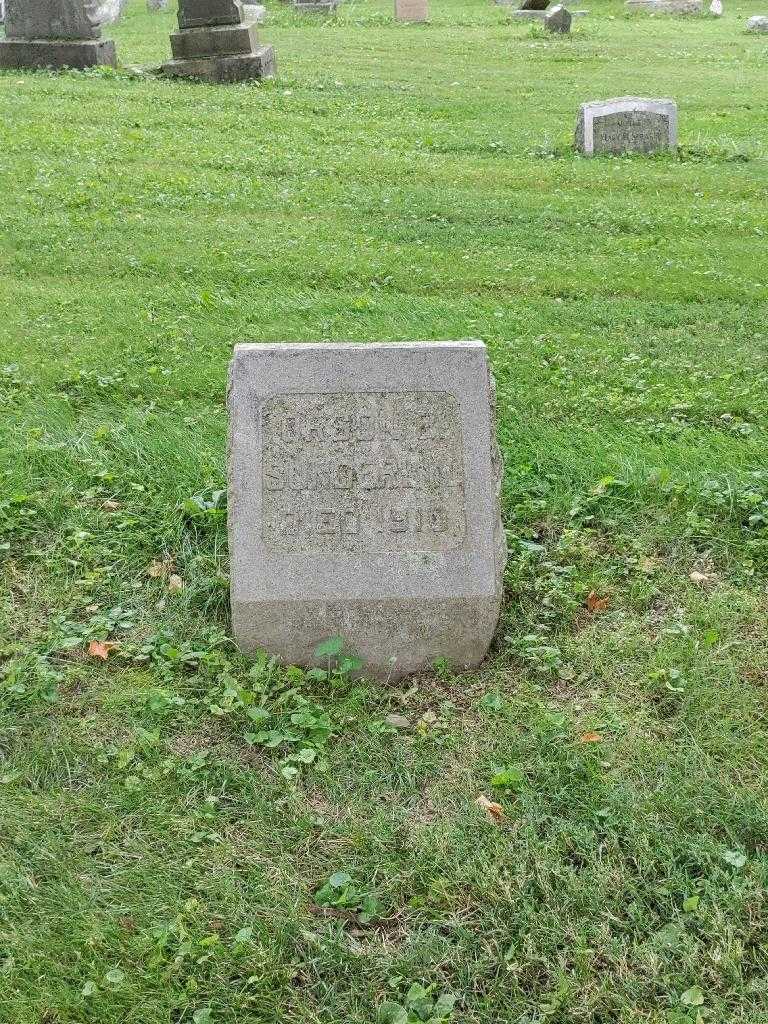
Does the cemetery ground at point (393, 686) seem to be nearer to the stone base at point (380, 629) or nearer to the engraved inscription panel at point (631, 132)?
the stone base at point (380, 629)

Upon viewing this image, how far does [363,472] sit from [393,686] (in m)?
0.78

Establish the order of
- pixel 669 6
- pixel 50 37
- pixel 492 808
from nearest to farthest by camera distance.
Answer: pixel 492 808 → pixel 50 37 → pixel 669 6

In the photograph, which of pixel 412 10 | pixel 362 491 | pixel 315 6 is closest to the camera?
pixel 362 491

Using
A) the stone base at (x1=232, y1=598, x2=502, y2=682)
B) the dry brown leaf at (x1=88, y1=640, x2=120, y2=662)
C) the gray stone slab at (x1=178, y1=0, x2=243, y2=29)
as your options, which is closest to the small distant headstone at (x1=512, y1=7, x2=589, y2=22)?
the gray stone slab at (x1=178, y1=0, x2=243, y2=29)

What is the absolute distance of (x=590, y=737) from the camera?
3451mm

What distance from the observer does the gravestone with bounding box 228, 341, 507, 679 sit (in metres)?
3.69

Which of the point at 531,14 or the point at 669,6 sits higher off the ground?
the point at 669,6

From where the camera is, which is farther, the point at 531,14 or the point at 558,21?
the point at 531,14

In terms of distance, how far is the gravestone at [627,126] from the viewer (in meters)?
10.9

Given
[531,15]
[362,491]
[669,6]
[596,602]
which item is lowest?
[596,602]

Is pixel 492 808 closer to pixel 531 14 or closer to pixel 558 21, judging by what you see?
pixel 558 21

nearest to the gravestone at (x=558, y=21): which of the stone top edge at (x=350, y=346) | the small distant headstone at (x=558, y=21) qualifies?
the small distant headstone at (x=558, y=21)

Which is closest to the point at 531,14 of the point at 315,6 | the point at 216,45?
the point at 315,6

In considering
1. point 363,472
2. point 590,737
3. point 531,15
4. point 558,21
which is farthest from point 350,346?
point 531,15
